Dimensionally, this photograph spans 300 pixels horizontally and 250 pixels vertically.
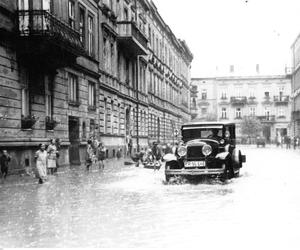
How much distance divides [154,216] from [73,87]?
17617mm

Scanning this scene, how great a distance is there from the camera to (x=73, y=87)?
84.5 feet

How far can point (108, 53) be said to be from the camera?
106ft

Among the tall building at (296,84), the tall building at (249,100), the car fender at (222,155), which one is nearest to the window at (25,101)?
the car fender at (222,155)

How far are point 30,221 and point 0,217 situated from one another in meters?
0.85

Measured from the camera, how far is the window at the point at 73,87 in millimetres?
25266

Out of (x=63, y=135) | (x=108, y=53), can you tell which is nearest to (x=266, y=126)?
(x=108, y=53)

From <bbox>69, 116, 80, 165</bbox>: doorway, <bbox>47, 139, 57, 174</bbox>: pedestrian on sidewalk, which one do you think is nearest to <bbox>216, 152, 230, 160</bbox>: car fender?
<bbox>47, 139, 57, 174</bbox>: pedestrian on sidewalk

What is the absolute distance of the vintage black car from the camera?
15281 millimetres

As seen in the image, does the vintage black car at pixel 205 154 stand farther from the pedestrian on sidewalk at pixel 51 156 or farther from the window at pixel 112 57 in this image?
the window at pixel 112 57

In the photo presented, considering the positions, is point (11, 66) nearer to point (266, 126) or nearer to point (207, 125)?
point (207, 125)

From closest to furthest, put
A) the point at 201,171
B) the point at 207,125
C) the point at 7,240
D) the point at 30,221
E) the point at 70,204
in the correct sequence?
the point at 7,240, the point at 30,221, the point at 70,204, the point at 201,171, the point at 207,125

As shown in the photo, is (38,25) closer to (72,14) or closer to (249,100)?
(72,14)

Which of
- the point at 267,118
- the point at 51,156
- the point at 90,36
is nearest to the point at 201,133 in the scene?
the point at 51,156

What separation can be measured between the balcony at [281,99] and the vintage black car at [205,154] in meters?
81.7
